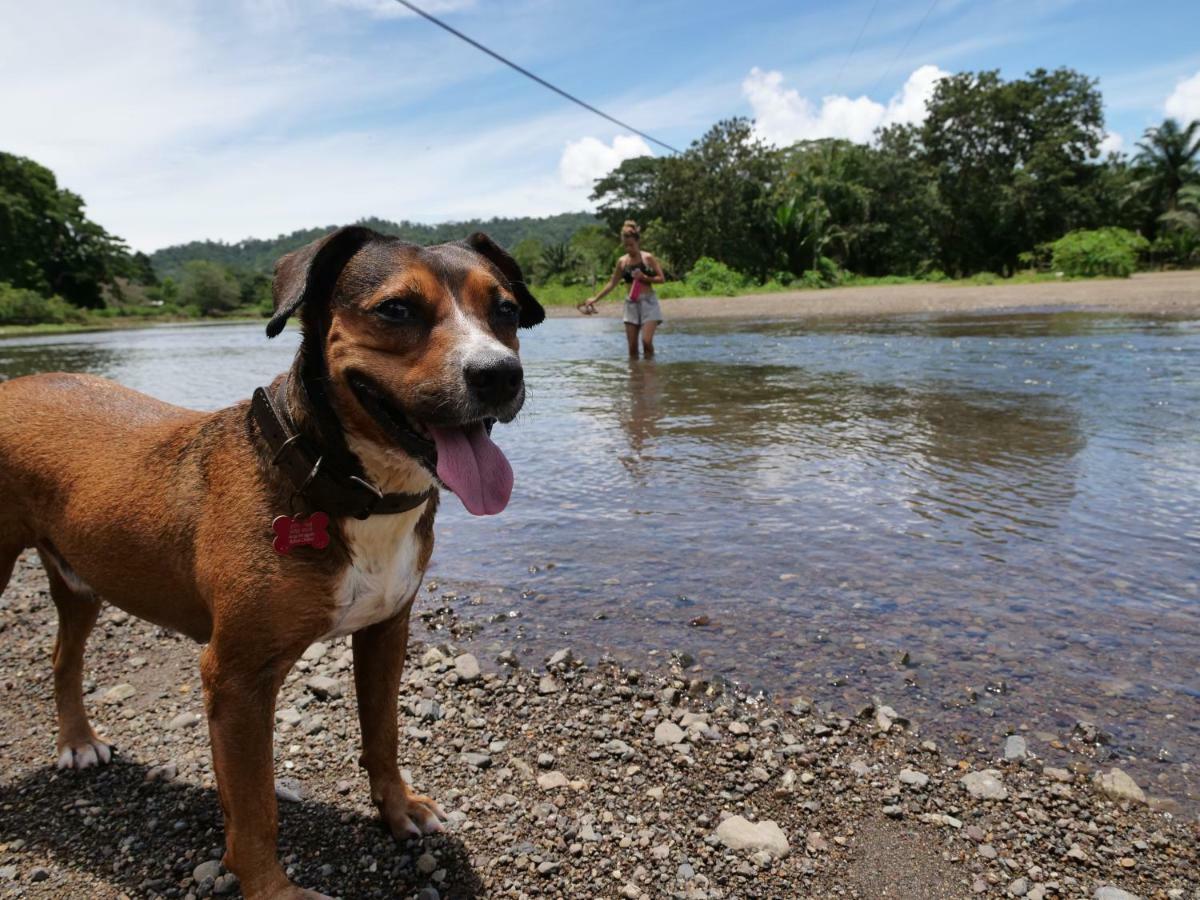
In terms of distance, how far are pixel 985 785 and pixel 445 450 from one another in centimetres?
246

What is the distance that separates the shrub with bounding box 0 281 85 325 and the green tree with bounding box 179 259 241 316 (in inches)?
1877

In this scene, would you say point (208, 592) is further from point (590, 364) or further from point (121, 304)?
point (121, 304)

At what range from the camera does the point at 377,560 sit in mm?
2553

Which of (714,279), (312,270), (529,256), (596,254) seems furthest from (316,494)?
(529,256)

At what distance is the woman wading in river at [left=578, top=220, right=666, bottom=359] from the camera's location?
15278mm

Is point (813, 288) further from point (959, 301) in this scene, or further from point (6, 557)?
point (6, 557)

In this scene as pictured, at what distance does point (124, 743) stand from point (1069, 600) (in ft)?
17.0

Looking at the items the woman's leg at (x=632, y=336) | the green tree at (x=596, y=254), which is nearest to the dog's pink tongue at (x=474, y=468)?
the woman's leg at (x=632, y=336)

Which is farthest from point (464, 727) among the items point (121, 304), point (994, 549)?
point (121, 304)

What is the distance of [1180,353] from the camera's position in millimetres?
15047

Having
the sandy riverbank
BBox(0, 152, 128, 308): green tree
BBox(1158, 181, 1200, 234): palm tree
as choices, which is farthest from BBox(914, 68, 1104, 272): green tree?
BBox(0, 152, 128, 308): green tree

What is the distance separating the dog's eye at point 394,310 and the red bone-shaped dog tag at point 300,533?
0.68m

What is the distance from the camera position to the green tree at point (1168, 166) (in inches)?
2539

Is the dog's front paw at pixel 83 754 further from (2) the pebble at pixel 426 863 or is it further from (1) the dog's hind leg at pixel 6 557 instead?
(2) the pebble at pixel 426 863
